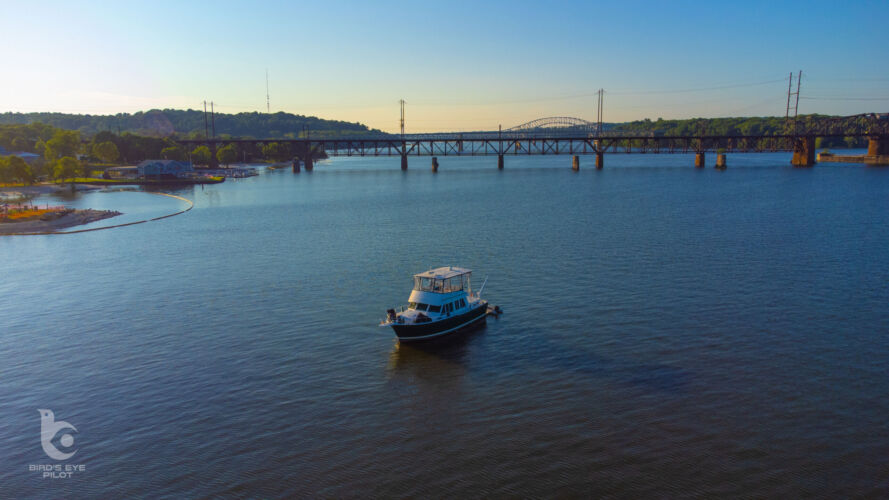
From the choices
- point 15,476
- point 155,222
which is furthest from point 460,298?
point 155,222

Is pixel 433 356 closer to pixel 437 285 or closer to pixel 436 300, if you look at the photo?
pixel 436 300

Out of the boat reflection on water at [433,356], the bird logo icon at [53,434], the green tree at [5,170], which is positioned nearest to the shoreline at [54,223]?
the green tree at [5,170]

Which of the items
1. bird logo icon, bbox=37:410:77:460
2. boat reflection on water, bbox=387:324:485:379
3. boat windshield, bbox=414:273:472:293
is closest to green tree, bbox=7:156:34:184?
bird logo icon, bbox=37:410:77:460

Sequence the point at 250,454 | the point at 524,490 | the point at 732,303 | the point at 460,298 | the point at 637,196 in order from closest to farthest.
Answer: the point at 524,490
the point at 250,454
the point at 460,298
the point at 732,303
the point at 637,196

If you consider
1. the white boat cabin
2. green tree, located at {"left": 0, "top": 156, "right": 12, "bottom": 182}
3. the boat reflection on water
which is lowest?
the boat reflection on water

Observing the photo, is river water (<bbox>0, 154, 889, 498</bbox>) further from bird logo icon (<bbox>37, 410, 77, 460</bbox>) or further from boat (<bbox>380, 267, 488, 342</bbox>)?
boat (<bbox>380, 267, 488, 342</bbox>)

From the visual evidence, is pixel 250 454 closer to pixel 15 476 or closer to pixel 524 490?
pixel 15 476

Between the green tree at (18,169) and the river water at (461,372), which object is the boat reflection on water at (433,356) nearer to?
the river water at (461,372)

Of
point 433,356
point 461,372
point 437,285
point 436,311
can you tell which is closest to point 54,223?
point 437,285
